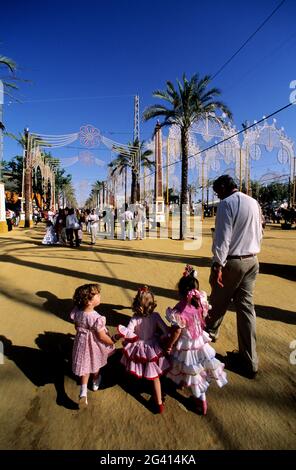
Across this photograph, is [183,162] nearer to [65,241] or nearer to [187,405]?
[65,241]

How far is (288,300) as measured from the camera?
18.8 ft

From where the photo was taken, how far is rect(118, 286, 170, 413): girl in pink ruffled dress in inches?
108

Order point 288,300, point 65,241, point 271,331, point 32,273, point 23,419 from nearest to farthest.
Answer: point 23,419
point 271,331
point 288,300
point 32,273
point 65,241

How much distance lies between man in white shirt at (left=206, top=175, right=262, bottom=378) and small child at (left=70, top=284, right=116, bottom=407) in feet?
4.13

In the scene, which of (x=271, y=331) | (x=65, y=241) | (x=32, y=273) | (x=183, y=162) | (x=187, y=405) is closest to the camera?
(x=187, y=405)

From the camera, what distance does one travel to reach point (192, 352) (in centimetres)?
275

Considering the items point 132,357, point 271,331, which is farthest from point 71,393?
point 271,331

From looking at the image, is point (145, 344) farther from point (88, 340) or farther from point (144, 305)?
point (88, 340)

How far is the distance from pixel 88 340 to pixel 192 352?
96 centimetres

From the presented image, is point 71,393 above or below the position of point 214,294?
below

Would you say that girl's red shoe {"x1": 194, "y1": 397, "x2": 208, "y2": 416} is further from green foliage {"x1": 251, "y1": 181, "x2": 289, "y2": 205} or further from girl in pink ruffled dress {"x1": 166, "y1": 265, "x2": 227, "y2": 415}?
green foliage {"x1": 251, "y1": 181, "x2": 289, "y2": 205}

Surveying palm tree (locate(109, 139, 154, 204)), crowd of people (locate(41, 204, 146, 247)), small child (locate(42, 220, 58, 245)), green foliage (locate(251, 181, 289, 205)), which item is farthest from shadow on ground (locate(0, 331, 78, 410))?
green foliage (locate(251, 181, 289, 205))

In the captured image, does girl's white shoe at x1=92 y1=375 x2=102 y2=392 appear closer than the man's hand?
Yes

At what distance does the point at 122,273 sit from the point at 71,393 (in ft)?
16.5
